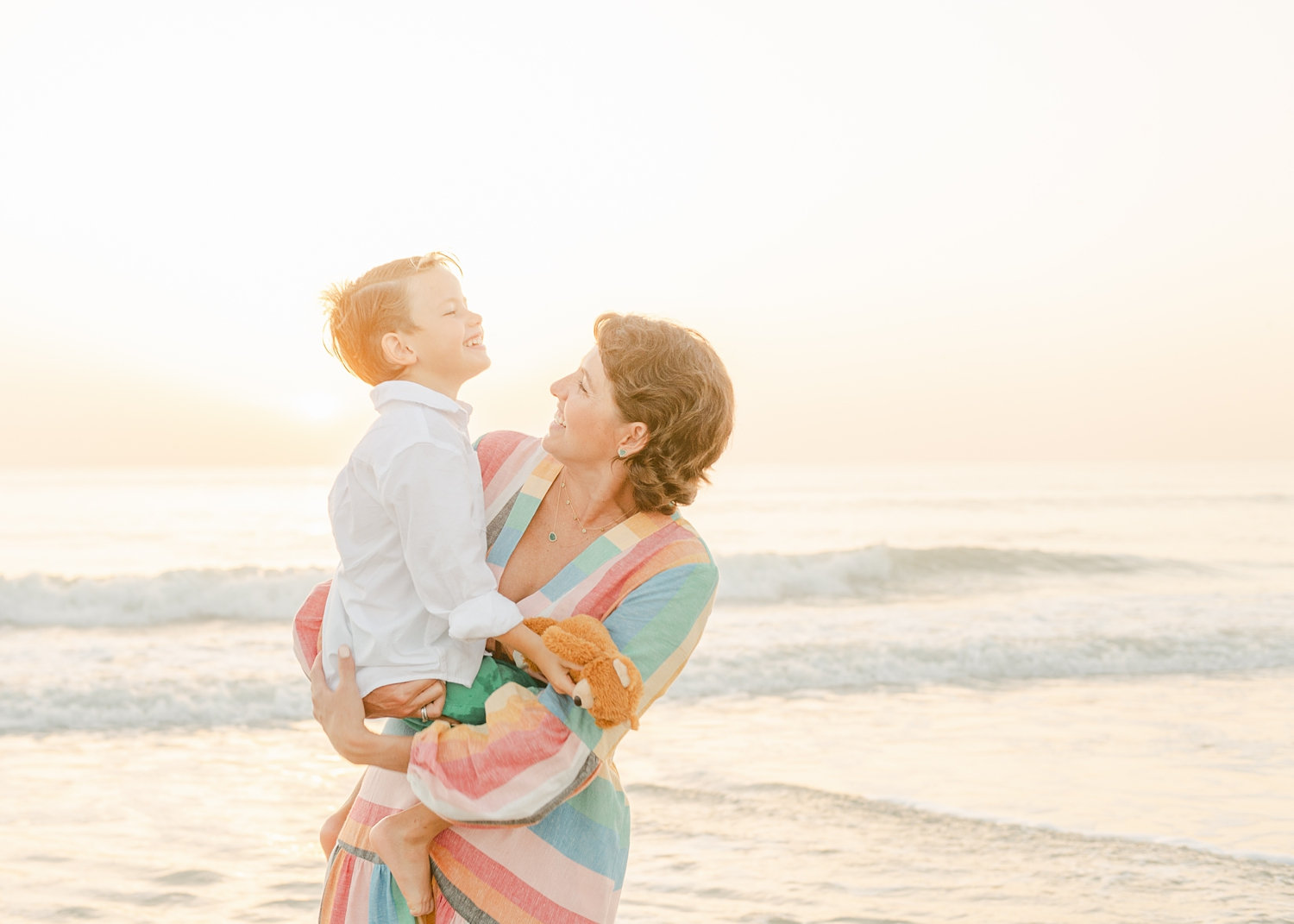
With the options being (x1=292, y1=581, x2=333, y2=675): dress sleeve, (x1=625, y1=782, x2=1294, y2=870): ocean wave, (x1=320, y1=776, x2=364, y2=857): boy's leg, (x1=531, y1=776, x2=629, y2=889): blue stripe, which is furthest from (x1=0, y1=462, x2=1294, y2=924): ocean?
(x1=292, y1=581, x2=333, y2=675): dress sleeve

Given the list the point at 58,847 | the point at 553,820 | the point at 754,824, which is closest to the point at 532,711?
the point at 553,820

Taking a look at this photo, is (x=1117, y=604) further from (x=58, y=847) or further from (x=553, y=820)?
(x=553, y=820)

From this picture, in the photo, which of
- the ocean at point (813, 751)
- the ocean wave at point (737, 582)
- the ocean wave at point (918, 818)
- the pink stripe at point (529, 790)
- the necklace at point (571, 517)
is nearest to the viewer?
the pink stripe at point (529, 790)

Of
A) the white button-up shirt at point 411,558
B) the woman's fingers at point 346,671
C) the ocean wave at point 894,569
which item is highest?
the white button-up shirt at point 411,558

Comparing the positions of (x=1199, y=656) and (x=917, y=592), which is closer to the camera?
(x=1199, y=656)

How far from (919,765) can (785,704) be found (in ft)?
6.49

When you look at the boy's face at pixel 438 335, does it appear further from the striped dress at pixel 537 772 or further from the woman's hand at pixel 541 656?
the woman's hand at pixel 541 656

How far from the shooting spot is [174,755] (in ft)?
23.0

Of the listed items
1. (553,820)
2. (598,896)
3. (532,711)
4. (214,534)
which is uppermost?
(532,711)

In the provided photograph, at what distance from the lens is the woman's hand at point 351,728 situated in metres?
1.92

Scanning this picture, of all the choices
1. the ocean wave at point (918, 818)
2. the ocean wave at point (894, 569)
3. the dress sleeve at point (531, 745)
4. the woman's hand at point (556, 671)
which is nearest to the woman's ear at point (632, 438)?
the dress sleeve at point (531, 745)

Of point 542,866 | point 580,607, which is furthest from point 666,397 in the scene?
point 542,866

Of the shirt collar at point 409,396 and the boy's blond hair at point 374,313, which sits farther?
the boy's blond hair at point 374,313

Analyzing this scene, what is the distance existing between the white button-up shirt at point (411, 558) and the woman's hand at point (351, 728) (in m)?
0.02
